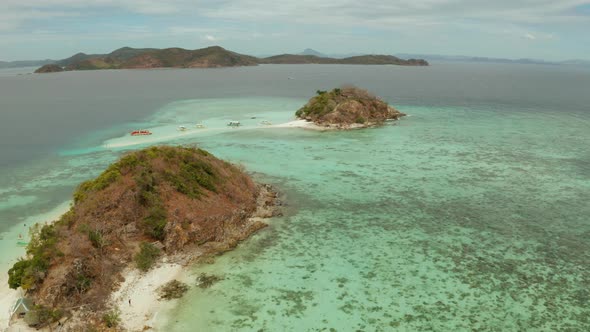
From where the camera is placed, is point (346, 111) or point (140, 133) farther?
point (346, 111)

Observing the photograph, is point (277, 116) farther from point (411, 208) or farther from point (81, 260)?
point (81, 260)

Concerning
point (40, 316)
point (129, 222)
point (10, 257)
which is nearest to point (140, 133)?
point (10, 257)

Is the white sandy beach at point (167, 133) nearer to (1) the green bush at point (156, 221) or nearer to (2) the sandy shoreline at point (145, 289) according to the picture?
(1) the green bush at point (156, 221)

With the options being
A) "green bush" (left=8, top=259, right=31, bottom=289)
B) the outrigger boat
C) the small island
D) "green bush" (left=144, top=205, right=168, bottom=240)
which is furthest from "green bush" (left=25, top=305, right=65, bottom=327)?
the small island

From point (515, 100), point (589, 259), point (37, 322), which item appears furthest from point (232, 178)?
point (515, 100)

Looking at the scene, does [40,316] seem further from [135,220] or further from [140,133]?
[140,133]

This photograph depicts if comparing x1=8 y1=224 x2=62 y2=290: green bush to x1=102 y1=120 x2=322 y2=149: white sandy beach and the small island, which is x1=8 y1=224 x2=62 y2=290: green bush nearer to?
x1=102 y1=120 x2=322 y2=149: white sandy beach

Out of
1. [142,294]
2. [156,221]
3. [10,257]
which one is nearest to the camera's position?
[142,294]
